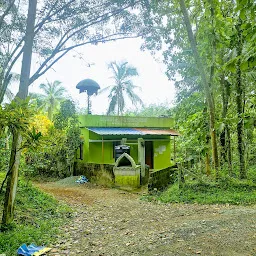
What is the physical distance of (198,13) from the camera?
9344mm

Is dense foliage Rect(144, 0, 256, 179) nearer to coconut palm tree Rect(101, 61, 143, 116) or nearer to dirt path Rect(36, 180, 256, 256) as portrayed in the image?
dirt path Rect(36, 180, 256, 256)

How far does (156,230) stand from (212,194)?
386 centimetres

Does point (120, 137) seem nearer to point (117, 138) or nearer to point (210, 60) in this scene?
point (117, 138)

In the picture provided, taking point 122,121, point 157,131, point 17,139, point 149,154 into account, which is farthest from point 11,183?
point 149,154

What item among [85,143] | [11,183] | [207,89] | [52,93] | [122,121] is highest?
[52,93]

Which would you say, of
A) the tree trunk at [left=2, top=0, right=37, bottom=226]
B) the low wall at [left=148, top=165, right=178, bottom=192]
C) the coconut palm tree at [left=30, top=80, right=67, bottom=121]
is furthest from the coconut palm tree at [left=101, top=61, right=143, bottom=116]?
the tree trunk at [left=2, top=0, right=37, bottom=226]

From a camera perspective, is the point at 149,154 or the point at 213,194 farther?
the point at 149,154

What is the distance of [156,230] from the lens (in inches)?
204

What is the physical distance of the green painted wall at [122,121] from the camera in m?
14.4

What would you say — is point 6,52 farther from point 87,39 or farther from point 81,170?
point 81,170

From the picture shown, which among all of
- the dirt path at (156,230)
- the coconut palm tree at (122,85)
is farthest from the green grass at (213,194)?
the coconut palm tree at (122,85)

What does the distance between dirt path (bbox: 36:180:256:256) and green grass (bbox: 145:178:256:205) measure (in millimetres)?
511

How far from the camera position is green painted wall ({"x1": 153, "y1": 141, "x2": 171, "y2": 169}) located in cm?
1627

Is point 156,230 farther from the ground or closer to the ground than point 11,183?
closer to the ground
